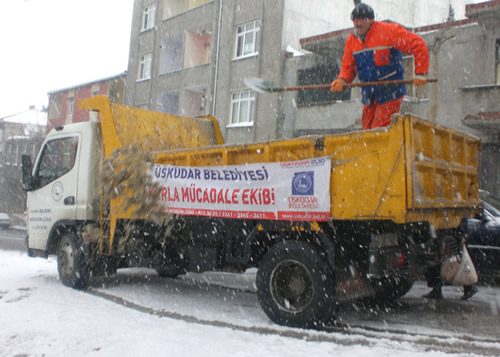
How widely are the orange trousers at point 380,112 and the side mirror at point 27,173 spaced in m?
5.39

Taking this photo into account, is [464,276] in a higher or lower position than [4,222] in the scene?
higher

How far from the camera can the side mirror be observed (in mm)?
8102

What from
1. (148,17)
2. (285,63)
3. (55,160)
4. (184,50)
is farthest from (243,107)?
(55,160)

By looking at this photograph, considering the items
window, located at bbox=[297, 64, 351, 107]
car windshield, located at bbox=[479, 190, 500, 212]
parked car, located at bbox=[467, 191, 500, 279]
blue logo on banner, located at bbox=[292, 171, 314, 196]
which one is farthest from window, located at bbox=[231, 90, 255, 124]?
blue logo on banner, located at bbox=[292, 171, 314, 196]

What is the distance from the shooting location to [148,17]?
30.0 m

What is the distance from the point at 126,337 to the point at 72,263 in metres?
3.19

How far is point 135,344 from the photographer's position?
4383 mm

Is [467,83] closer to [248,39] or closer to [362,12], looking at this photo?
[248,39]

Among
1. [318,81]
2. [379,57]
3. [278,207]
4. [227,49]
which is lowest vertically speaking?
[278,207]

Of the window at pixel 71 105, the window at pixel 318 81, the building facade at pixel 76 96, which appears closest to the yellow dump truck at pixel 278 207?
the window at pixel 318 81

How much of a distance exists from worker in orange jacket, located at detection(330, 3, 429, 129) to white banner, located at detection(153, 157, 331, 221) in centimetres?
143

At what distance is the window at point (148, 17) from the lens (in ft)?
96.5

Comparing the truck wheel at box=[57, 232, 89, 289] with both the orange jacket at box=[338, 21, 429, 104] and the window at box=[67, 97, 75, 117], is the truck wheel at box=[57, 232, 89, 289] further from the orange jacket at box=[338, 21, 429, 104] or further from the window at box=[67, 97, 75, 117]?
the window at box=[67, 97, 75, 117]

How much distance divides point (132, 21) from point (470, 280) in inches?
1145
